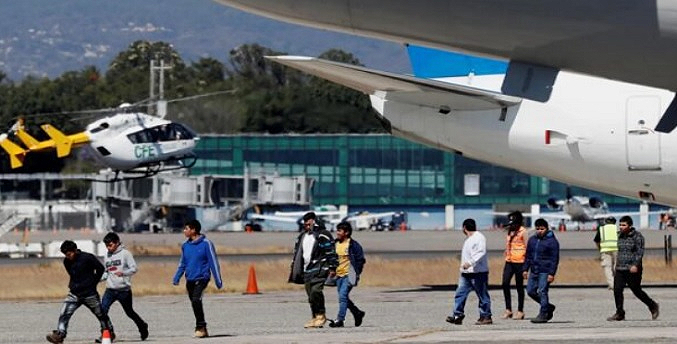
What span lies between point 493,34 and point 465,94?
53.3 feet

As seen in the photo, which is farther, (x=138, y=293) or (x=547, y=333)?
(x=138, y=293)

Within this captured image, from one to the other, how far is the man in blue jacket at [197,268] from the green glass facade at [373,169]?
75.0m

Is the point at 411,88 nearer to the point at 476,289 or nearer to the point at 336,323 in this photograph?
the point at 476,289

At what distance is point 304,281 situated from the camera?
75.5 feet

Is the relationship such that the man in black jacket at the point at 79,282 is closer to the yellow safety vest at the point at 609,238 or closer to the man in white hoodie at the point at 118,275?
the man in white hoodie at the point at 118,275

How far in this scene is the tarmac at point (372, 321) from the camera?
70.7ft

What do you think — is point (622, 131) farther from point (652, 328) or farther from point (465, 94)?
point (652, 328)

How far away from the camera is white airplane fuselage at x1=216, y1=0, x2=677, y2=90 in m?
12.8

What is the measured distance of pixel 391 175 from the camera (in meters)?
103

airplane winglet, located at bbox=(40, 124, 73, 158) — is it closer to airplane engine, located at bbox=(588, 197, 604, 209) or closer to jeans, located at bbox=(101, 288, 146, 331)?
airplane engine, located at bbox=(588, 197, 604, 209)

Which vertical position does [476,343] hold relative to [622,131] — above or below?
below

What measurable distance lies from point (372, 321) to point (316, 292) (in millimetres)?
3126

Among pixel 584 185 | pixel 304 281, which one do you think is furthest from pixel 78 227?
pixel 304 281

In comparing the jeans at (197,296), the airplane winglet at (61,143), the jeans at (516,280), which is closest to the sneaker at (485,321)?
the jeans at (516,280)
